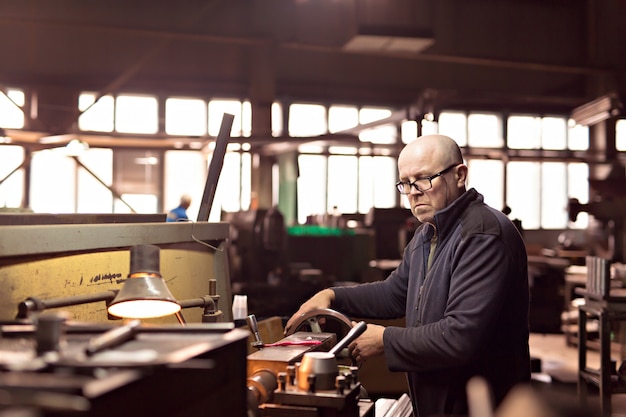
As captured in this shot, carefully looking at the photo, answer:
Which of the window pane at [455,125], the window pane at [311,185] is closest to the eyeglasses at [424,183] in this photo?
the window pane at [311,185]

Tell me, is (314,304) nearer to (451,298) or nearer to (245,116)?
(451,298)

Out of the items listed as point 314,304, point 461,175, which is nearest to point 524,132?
Answer: point 461,175

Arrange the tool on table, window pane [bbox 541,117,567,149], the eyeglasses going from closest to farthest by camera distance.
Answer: the tool on table → the eyeglasses → window pane [bbox 541,117,567,149]

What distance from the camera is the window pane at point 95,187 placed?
1112 cm

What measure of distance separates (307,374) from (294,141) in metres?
5.66

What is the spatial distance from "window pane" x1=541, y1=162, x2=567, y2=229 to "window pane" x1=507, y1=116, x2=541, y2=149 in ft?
1.77

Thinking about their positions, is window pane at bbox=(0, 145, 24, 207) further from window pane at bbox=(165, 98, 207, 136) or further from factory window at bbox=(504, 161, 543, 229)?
factory window at bbox=(504, 161, 543, 229)

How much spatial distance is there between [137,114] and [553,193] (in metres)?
8.34

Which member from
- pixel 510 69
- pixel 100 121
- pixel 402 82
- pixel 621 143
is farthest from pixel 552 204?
pixel 100 121

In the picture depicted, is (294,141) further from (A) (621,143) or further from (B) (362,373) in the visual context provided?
(A) (621,143)

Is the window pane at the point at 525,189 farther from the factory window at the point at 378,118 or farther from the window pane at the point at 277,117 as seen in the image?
the window pane at the point at 277,117

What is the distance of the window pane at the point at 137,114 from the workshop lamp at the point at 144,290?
1030cm

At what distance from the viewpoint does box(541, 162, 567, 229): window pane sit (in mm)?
13812

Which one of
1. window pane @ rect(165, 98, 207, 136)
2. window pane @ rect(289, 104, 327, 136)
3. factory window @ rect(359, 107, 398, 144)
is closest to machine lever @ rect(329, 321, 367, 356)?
window pane @ rect(165, 98, 207, 136)
